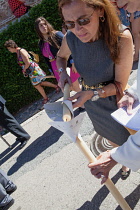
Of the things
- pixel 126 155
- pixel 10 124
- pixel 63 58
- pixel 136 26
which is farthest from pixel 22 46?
pixel 126 155

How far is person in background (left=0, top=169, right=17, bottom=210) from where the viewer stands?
2869 mm

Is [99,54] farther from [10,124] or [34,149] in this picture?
[10,124]

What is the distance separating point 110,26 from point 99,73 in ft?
1.37

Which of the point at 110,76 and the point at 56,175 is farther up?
the point at 110,76

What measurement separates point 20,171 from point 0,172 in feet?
1.67

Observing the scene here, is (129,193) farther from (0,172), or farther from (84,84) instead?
(0,172)

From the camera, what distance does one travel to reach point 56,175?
10.2 ft

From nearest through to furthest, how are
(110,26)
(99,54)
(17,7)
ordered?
(110,26) < (99,54) < (17,7)

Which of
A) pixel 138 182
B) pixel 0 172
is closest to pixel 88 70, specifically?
pixel 138 182

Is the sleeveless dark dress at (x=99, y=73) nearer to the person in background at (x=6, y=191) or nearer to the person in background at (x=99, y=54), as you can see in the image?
the person in background at (x=99, y=54)

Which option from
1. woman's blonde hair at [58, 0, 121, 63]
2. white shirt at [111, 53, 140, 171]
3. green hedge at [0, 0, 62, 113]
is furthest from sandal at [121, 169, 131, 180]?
green hedge at [0, 0, 62, 113]

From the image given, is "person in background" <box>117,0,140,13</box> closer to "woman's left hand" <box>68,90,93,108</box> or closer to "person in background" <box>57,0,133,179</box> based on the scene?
"person in background" <box>57,0,133,179</box>

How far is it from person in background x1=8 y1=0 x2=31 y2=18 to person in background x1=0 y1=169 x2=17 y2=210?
227 inches

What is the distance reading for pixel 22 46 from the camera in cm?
555
